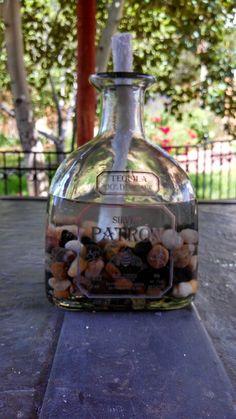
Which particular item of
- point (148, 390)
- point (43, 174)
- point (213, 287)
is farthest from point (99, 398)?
point (43, 174)

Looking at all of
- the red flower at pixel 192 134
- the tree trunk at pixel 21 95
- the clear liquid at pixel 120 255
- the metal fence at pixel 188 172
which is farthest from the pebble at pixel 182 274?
the red flower at pixel 192 134

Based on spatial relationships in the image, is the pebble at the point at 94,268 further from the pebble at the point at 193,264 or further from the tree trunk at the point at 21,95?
the tree trunk at the point at 21,95

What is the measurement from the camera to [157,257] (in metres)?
0.44

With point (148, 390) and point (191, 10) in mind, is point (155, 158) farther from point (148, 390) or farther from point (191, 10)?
point (191, 10)

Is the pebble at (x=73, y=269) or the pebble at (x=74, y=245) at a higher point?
the pebble at (x=74, y=245)

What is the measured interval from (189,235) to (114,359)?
0.46ft

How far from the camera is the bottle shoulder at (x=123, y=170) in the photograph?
444 mm

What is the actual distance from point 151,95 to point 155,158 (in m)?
3.42

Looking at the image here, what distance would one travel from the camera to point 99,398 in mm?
307

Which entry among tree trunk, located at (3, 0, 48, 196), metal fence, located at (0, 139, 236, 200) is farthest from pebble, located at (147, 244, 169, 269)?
tree trunk, located at (3, 0, 48, 196)

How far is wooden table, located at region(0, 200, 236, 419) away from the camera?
0.30 meters

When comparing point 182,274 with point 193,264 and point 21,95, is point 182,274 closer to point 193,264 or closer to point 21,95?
point 193,264

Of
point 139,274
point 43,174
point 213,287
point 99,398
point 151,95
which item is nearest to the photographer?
point 99,398

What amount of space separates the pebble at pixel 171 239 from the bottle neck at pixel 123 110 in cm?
9
